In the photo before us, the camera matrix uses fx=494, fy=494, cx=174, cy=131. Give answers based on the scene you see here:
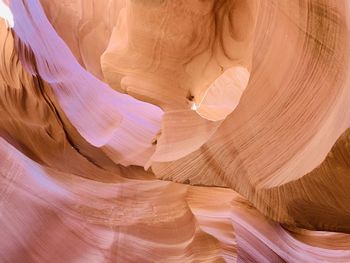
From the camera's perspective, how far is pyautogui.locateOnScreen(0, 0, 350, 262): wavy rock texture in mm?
766

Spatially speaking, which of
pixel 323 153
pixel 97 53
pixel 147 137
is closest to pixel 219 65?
pixel 147 137

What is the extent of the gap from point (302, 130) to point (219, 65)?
0.75m

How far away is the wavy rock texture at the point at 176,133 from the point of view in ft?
2.51

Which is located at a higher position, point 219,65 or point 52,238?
point 219,65

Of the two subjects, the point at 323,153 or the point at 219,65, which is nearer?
the point at 323,153

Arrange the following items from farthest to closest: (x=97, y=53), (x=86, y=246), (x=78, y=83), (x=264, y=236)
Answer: (x=97, y=53)
(x=78, y=83)
(x=86, y=246)
(x=264, y=236)

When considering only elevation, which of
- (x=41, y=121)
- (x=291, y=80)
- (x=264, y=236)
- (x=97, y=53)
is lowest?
(x=41, y=121)

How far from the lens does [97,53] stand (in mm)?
1794

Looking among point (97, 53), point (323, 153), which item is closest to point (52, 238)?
point (323, 153)

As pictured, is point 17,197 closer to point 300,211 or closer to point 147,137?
point 147,137

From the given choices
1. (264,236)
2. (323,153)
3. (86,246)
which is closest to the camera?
(323,153)

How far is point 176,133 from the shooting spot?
40.9 inches

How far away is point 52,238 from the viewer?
1.06 meters

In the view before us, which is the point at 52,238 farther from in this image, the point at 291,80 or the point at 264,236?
the point at 291,80
